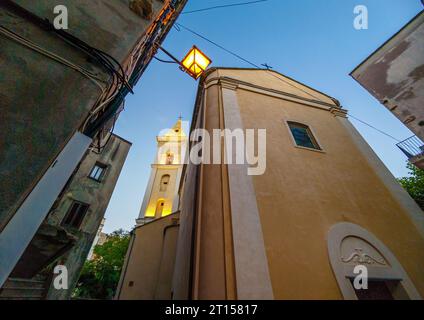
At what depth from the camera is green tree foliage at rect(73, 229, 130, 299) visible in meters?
21.9

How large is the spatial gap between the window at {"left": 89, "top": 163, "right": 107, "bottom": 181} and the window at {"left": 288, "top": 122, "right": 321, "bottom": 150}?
1437 cm

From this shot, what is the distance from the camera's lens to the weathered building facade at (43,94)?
5.89 ft

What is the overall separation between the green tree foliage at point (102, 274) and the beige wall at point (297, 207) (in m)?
24.3

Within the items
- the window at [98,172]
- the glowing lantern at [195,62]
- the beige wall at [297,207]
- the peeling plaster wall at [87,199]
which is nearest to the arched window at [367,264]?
the beige wall at [297,207]

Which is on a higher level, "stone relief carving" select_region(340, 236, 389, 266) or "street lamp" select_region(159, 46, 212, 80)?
"street lamp" select_region(159, 46, 212, 80)

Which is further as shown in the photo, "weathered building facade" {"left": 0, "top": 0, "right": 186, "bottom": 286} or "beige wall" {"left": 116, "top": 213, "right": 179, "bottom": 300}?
"beige wall" {"left": 116, "top": 213, "right": 179, "bottom": 300}

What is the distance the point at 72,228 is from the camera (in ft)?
40.8

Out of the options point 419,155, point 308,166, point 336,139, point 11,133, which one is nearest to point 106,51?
point 11,133

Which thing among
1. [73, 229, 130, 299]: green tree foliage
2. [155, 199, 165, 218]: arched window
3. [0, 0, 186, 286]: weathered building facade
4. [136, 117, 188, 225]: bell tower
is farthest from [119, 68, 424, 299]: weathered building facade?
[73, 229, 130, 299]: green tree foliage
